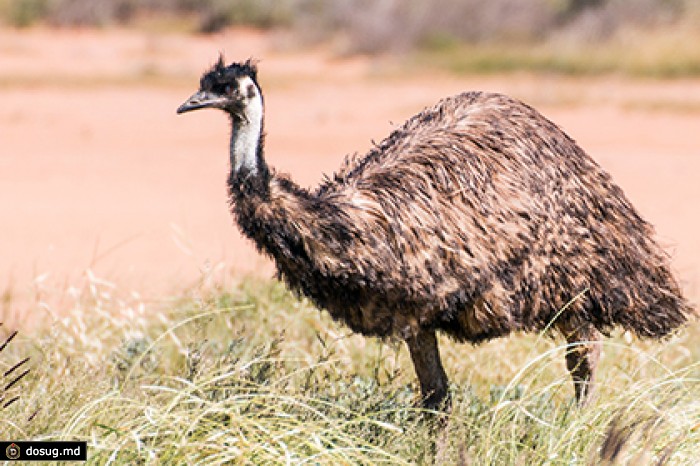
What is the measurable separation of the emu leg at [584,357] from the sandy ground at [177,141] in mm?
2008

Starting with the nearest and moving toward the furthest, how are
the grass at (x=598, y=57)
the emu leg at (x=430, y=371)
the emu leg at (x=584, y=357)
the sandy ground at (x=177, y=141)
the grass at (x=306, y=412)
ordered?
1. the grass at (x=306, y=412)
2. the emu leg at (x=430, y=371)
3. the emu leg at (x=584, y=357)
4. the sandy ground at (x=177, y=141)
5. the grass at (x=598, y=57)

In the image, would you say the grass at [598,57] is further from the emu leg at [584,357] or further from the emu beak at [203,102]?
the emu beak at [203,102]

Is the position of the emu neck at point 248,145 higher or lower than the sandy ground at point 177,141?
higher

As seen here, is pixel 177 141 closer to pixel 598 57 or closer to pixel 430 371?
pixel 598 57

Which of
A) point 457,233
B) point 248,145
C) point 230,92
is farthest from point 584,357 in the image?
point 230,92

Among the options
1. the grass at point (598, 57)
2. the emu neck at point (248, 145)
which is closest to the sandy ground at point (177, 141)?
the grass at point (598, 57)

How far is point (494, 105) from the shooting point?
17.7ft

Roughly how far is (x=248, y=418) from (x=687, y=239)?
7045mm

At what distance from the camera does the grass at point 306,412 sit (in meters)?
4.14

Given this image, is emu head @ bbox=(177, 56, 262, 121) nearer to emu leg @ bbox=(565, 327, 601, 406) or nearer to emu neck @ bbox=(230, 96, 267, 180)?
emu neck @ bbox=(230, 96, 267, 180)

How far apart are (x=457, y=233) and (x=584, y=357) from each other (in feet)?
3.08

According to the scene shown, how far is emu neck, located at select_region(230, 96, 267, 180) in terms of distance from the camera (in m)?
4.63

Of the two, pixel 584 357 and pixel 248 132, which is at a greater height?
pixel 248 132

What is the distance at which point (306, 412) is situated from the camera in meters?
4.71
